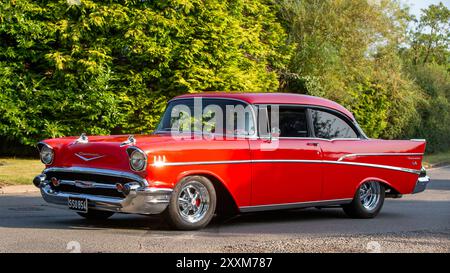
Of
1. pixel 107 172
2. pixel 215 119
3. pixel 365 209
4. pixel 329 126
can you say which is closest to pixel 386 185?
pixel 365 209

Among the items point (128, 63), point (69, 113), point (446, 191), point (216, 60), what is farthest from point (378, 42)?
point (446, 191)

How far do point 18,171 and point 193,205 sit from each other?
10.9 m

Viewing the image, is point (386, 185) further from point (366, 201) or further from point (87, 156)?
point (87, 156)

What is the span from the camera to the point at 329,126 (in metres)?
10.6

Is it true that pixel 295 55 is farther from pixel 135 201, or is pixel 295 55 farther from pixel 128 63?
pixel 135 201

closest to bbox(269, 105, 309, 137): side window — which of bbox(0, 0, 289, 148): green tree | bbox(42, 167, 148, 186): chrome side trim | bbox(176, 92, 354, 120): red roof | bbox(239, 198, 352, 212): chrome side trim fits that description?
bbox(176, 92, 354, 120): red roof

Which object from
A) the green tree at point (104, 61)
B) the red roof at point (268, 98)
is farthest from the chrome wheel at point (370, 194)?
the green tree at point (104, 61)

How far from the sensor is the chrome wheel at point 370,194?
1086cm

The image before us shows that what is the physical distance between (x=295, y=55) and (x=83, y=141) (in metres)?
24.3

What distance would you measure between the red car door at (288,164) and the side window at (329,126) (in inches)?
8.1

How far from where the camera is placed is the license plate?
861 centimetres

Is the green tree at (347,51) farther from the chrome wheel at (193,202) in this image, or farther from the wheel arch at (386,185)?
the chrome wheel at (193,202)

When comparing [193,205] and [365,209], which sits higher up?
[193,205]
